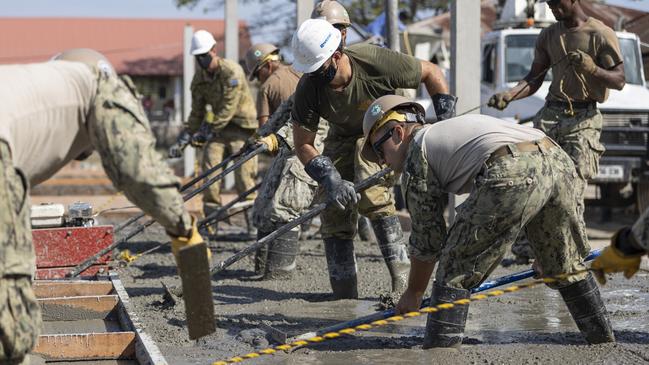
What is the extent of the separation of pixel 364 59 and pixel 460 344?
7.39 feet

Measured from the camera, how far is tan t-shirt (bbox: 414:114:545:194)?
526 cm

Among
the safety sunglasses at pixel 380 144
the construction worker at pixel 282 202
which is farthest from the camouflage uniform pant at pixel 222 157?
the safety sunglasses at pixel 380 144

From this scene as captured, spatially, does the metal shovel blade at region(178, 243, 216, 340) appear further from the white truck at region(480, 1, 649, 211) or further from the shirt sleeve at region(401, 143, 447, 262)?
the white truck at region(480, 1, 649, 211)

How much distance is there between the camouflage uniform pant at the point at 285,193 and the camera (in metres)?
8.39

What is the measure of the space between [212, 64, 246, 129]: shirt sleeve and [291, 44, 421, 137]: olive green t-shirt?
179 inches

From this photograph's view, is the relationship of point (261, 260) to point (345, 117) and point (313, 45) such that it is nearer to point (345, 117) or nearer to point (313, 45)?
point (345, 117)

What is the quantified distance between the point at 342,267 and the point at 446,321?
208 cm

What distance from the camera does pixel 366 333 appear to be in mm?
6371

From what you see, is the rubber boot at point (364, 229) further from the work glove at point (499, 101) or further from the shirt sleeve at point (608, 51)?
the shirt sleeve at point (608, 51)

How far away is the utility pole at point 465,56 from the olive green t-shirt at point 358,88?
2650 millimetres

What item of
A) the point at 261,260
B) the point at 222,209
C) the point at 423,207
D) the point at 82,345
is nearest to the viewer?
the point at 423,207

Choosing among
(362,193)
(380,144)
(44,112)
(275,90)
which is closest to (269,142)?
(362,193)

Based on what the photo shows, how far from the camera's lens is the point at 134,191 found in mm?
4023

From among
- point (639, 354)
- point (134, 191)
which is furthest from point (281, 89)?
point (134, 191)
